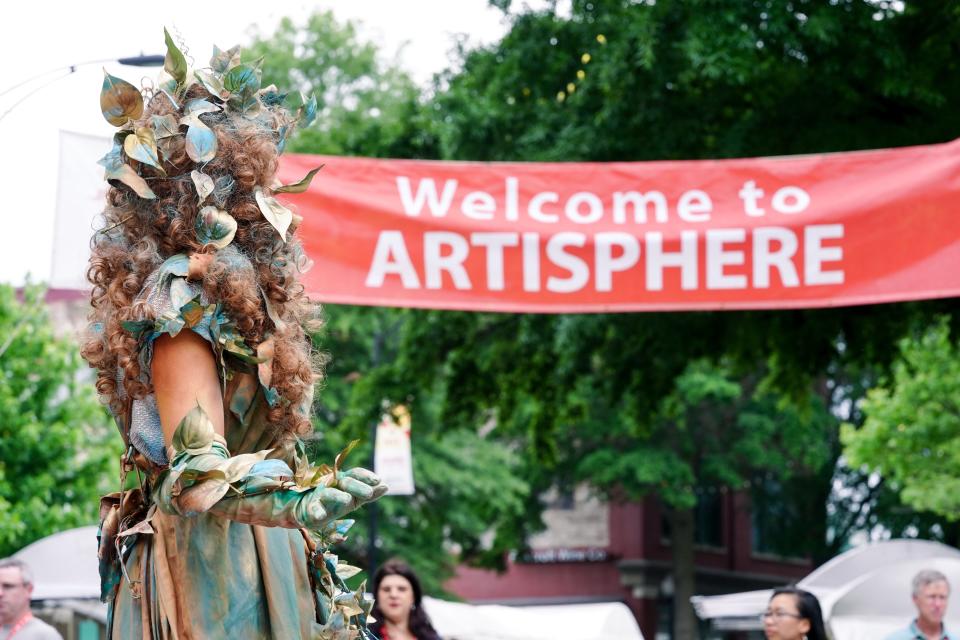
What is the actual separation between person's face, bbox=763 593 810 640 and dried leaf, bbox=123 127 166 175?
533cm

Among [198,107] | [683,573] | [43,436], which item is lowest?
[683,573]

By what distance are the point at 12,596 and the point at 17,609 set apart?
0.07 metres

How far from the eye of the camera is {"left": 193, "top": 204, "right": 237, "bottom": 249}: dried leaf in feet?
8.58

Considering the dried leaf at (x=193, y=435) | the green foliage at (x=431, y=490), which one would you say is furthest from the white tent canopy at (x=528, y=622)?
the dried leaf at (x=193, y=435)

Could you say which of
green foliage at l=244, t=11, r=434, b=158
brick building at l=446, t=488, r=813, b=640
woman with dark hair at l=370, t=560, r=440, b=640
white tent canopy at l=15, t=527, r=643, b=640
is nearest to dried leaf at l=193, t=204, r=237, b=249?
woman with dark hair at l=370, t=560, r=440, b=640

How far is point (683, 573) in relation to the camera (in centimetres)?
3516

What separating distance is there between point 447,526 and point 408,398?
1533 cm

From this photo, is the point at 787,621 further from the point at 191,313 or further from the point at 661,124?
the point at 661,124

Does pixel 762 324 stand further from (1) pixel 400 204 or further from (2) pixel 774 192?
(1) pixel 400 204

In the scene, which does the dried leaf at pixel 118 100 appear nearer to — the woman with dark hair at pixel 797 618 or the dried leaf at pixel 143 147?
the dried leaf at pixel 143 147

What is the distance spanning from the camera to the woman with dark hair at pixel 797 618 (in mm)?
7246

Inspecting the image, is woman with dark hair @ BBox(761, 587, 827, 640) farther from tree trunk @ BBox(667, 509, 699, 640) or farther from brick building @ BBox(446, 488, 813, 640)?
brick building @ BBox(446, 488, 813, 640)

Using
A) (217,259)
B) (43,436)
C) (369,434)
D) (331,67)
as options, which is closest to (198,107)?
(217,259)

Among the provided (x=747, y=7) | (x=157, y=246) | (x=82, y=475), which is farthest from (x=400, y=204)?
(x=82, y=475)
